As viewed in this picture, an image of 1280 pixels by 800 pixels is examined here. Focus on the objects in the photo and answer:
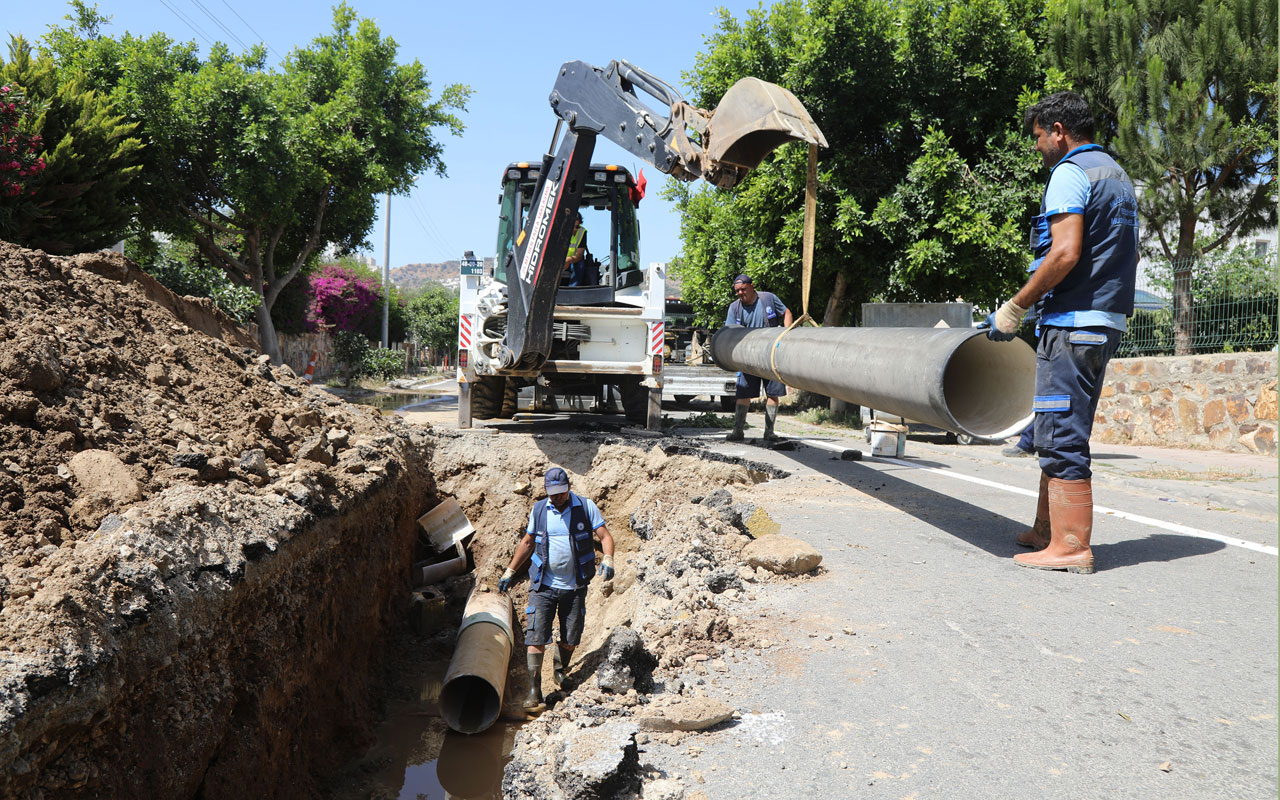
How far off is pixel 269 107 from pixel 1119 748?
57.7 ft

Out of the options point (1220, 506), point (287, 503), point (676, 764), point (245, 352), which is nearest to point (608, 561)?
point (287, 503)

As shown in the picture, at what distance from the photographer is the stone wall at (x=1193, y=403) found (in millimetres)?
10055

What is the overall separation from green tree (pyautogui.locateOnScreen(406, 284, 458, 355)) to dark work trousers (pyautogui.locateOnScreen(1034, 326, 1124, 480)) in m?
44.2

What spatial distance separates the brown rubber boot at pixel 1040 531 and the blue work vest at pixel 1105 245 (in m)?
1.00

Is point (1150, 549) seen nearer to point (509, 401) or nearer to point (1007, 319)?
point (1007, 319)

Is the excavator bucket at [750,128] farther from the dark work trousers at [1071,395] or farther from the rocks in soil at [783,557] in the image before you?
the rocks in soil at [783,557]

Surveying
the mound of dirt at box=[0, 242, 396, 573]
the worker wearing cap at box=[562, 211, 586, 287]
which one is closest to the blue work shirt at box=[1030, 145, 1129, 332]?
the mound of dirt at box=[0, 242, 396, 573]

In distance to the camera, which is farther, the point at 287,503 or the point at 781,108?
the point at 781,108

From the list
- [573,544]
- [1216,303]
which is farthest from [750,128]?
[1216,303]

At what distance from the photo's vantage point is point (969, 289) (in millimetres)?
14617

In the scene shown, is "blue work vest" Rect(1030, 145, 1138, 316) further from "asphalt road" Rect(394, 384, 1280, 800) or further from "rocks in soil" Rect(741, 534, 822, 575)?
"rocks in soil" Rect(741, 534, 822, 575)

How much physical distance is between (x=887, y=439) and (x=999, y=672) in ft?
19.4

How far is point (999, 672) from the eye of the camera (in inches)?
117

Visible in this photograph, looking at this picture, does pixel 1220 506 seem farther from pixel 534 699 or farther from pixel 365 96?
pixel 365 96
